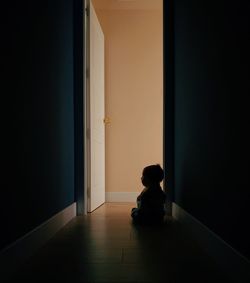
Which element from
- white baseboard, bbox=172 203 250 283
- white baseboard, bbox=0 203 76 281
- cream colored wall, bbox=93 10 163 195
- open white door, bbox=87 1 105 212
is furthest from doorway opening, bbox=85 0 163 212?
white baseboard, bbox=172 203 250 283

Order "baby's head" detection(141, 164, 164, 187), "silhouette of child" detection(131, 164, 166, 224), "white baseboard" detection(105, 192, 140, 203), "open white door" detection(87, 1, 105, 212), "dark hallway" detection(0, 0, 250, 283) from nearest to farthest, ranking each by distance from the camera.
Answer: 1. "dark hallway" detection(0, 0, 250, 283)
2. "silhouette of child" detection(131, 164, 166, 224)
3. "baby's head" detection(141, 164, 164, 187)
4. "open white door" detection(87, 1, 105, 212)
5. "white baseboard" detection(105, 192, 140, 203)

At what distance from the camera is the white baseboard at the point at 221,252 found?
1.33 meters

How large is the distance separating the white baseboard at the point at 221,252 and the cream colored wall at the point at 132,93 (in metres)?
2.32

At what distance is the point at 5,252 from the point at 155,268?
0.70 m

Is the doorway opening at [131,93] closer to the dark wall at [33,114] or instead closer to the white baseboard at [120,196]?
the white baseboard at [120,196]

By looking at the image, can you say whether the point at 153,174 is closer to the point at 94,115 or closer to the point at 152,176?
the point at 152,176

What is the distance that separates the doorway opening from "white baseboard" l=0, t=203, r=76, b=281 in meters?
2.12

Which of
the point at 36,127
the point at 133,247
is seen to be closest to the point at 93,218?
the point at 133,247

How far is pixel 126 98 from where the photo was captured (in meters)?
4.77

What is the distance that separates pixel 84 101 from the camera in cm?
335

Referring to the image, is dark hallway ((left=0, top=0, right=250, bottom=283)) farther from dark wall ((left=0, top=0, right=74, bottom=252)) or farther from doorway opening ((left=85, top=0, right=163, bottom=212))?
doorway opening ((left=85, top=0, right=163, bottom=212))

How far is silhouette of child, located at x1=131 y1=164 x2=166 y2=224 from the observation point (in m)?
2.90

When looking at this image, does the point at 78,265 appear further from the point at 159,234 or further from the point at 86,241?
the point at 159,234

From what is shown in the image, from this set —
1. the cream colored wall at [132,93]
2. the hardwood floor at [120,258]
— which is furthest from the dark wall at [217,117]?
the cream colored wall at [132,93]
